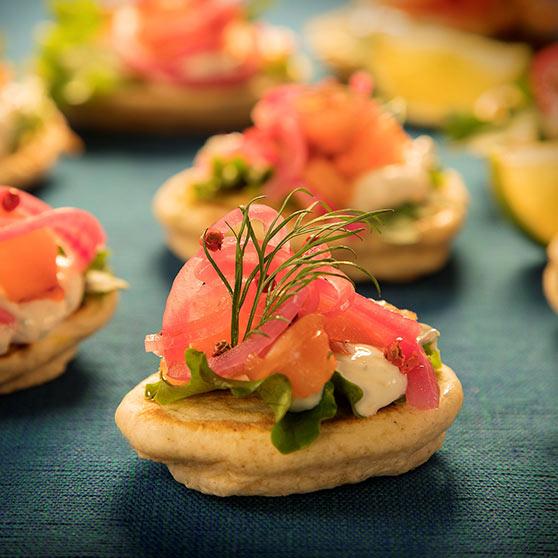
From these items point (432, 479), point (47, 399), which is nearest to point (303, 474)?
point (432, 479)

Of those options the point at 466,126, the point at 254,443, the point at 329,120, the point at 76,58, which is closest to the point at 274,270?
the point at 254,443

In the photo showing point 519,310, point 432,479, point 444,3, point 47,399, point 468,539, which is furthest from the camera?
point 444,3

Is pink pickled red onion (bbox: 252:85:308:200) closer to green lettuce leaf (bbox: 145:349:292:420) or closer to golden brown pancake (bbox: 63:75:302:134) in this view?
golden brown pancake (bbox: 63:75:302:134)

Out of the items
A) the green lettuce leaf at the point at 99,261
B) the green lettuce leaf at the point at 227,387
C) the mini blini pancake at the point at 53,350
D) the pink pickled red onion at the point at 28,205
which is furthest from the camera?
the green lettuce leaf at the point at 99,261

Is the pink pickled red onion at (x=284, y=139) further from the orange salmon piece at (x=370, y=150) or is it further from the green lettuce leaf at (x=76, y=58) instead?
the green lettuce leaf at (x=76, y=58)

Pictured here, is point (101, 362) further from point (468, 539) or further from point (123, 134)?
point (123, 134)

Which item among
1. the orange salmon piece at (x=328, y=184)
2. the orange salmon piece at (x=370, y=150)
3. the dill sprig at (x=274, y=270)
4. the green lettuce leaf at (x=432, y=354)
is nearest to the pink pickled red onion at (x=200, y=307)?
the dill sprig at (x=274, y=270)
